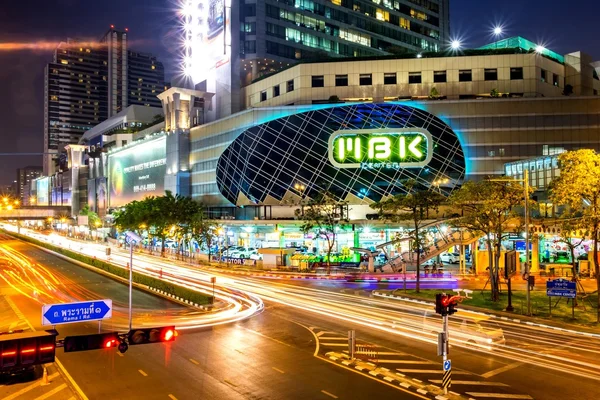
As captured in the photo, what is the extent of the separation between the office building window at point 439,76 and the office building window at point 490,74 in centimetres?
649

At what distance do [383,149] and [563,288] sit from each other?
47946mm

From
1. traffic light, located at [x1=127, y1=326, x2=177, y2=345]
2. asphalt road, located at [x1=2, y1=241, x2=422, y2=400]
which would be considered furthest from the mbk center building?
traffic light, located at [x1=127, y1=326, x2=177, y2=345]

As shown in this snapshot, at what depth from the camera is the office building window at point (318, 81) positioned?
88000 millimetres

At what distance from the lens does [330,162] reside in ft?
263

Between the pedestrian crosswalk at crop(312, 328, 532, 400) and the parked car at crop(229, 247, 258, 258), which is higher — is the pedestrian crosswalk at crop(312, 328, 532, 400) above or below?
below

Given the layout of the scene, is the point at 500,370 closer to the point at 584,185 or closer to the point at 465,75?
the point at 584,185

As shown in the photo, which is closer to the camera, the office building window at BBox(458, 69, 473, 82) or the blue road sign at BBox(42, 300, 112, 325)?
the blue road sign at BBox(42, 300, 112, 325)

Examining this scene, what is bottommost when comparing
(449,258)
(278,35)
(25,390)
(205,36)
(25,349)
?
(25,390)

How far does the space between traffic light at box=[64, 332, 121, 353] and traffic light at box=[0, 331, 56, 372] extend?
1224 mm

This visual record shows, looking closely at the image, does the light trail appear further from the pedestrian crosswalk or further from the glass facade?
the glass facade

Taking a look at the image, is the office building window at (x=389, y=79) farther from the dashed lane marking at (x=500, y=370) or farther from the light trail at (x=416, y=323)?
the dashed lane marking at (x=500, y=370)

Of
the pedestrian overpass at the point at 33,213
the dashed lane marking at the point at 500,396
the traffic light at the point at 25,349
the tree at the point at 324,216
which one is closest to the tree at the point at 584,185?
the dashed lane marking at the point at 500,396

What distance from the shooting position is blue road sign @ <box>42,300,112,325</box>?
17766mm

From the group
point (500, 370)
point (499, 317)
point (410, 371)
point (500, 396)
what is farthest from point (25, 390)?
point (499, 317)
